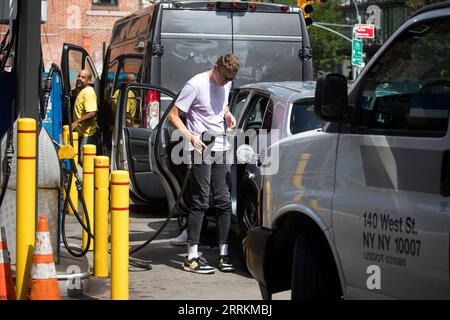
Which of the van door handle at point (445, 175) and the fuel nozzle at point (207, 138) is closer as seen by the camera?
the van door handle at point (445, 175)

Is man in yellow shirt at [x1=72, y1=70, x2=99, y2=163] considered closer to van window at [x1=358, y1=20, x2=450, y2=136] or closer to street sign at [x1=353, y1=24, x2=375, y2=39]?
van window at [x1=358, y1=20, x2=450, y2=136]

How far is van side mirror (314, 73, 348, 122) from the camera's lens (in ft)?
17.4

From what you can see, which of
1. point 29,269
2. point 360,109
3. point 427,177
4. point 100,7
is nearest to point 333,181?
→ point 360,109

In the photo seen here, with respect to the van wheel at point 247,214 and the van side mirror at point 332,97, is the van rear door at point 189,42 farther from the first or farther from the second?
the van side mirror at point 332,97

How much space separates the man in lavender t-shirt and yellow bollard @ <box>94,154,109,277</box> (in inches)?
34.5

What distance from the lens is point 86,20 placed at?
4541 cm

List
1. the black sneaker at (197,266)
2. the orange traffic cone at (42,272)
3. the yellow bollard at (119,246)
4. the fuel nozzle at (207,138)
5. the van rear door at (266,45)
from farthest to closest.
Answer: the van rear door at (266,45)
the fuel nozzle at (207,138)
the black sneaker at (197,266)
the yellow bollard at (119,246)
the orange traffic cone at (42,272)

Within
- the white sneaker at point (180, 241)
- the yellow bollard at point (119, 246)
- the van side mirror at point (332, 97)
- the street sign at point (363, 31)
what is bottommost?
the white sneaker at point (180, 241)

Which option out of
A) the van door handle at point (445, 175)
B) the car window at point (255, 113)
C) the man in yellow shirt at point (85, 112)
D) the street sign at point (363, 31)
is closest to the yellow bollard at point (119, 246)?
the van door handle at point (445, 175)

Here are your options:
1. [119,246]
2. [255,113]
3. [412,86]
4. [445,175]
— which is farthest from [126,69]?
[445,175]

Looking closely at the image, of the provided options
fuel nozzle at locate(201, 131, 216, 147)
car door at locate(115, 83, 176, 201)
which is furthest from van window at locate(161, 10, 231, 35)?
fuel nozzle at locate(201, 131, 216, 147)

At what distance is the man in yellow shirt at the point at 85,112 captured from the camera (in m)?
16.2

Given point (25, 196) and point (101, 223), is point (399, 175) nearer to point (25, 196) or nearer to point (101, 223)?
point (25, 196)

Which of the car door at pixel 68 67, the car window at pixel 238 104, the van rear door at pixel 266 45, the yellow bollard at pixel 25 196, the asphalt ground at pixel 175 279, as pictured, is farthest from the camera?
the van rear door at pixel 266 45
